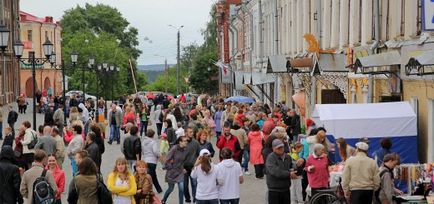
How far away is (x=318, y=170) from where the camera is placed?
15273mm

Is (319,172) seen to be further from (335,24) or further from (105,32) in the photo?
(105,32)

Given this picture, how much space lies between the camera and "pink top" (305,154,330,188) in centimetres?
1527

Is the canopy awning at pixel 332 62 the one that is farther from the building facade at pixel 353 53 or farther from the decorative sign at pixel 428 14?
the decorative sign at pixel 428 14

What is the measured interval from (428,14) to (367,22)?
30.5ft

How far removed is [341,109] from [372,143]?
0.91 meters

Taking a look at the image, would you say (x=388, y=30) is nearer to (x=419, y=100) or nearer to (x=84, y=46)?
(x=419, y=100)

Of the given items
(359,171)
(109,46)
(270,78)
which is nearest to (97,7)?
(109,46)

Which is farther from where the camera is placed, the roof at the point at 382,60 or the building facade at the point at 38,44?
the building facade at the point at 38,44

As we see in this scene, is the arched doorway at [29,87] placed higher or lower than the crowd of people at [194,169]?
higher

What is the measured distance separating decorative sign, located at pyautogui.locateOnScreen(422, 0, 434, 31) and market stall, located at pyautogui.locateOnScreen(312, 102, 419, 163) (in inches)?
146

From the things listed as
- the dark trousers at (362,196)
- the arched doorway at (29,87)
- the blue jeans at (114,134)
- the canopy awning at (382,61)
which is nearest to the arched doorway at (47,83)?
the arched doorway at (29,87)

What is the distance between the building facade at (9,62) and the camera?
6450 centimetres

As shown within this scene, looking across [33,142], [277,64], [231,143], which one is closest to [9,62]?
[277,64]

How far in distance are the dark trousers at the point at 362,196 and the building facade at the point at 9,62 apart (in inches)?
1979
